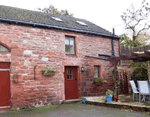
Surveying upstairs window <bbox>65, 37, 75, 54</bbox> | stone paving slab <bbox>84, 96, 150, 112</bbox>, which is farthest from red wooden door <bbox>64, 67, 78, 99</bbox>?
stone paving slab <bbox>84, 96, 150, 112</bbox>

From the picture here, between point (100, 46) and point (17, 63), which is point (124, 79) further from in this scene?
point (17, 63)

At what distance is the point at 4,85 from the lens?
8.85 meters

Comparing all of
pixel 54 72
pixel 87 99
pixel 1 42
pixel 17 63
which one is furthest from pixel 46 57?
pixel 87 99

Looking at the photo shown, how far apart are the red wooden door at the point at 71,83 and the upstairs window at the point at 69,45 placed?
101cm

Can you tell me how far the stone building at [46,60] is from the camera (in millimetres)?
8961

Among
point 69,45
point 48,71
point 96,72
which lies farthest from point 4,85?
point 96,72

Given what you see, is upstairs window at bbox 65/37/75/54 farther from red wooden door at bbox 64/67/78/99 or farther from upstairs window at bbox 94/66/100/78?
upstairs window at bbox 94/66/100/78

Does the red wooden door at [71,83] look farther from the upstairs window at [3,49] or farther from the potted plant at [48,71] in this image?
the upstairs window at [3,49]

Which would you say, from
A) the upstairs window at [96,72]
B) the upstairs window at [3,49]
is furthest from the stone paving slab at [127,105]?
the upstairs window at [3,49]

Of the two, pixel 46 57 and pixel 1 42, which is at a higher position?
pixel 1 42

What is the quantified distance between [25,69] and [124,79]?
690 centimetres

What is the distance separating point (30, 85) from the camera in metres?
9.37

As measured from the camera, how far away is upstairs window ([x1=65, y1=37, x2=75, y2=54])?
1120 centimetres

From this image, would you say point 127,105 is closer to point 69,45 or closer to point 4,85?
point 69,45
